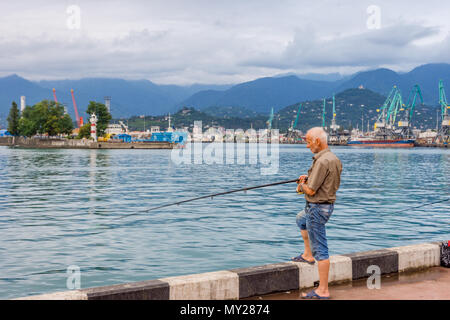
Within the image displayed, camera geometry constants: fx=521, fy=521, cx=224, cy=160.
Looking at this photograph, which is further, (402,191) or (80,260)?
(402,191)

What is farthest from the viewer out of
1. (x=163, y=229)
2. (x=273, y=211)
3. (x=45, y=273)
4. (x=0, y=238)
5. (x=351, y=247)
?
(x=273, y=211)

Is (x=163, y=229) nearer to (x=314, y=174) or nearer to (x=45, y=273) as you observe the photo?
(x=45, y=273)

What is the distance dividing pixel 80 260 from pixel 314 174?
8866 mm

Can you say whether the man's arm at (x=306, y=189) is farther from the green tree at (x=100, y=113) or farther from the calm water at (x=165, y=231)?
the green tree at (x=100, y=113)

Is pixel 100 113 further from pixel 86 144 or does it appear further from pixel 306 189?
pixel 306 189

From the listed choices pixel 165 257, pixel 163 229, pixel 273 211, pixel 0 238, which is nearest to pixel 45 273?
pixel 165 257

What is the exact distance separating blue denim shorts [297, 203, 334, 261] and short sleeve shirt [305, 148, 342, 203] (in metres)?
0.12

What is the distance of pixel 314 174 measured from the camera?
680 centimetres

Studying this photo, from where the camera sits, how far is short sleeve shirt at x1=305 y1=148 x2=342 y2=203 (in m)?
6.74
